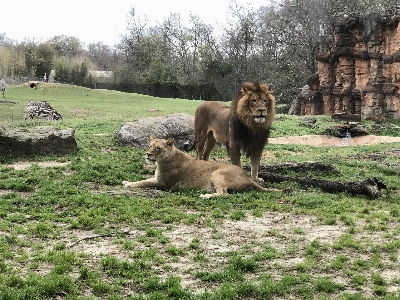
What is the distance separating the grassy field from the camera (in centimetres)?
550

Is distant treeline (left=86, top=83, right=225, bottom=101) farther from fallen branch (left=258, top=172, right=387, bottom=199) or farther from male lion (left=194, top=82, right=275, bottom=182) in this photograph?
fallen branch (left=258, top=172, right=387, bottom=199)

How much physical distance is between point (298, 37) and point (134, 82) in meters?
24.9

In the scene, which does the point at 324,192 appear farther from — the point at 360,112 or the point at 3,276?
the point at 360,112

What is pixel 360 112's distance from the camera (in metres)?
32.7

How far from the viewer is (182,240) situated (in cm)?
721

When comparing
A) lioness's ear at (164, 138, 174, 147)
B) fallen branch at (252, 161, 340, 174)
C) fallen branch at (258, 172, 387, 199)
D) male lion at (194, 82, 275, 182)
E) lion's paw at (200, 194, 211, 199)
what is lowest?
lion's paw at (200, 194, 211, 199)

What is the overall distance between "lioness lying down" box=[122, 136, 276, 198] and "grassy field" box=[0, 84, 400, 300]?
31cm

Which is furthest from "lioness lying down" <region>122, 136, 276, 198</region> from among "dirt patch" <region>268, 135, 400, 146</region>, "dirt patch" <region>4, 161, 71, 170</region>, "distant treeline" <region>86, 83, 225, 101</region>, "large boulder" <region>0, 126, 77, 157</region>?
"distant treeline" <region>86, 83, 225, 101</region>

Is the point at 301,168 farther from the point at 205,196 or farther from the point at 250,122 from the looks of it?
the point at 205,196

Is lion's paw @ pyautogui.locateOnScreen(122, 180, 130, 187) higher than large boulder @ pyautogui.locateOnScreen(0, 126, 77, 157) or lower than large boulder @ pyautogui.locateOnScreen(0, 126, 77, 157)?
lower

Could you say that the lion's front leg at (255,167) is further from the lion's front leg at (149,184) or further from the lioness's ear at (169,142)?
the lion's front leg at (149,184)

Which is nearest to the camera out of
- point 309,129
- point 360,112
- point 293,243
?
point 293,243

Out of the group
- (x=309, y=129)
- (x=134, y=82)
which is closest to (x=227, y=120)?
(x=309, y=129)

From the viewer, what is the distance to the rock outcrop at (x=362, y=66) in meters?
30.2
